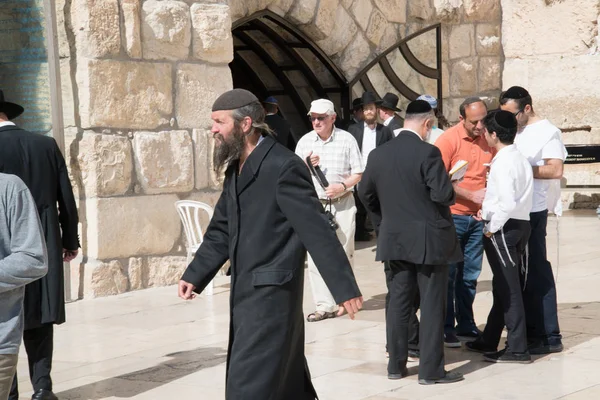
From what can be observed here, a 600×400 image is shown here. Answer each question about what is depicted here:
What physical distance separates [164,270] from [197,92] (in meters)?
1.57

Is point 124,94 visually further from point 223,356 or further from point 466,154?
point 466,154

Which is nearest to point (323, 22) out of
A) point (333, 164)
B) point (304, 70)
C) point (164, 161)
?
point (304, 70)

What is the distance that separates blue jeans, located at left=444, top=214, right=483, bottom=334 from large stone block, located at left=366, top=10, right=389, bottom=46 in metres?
5.27

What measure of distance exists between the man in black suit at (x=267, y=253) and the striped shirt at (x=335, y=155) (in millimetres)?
3273

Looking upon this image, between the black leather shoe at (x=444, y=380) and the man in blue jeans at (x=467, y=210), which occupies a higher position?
the man in blue jeans at (x=467, y=210)

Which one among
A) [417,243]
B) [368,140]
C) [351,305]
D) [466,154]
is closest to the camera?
[351,305]

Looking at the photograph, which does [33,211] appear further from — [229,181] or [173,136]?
[173,136]

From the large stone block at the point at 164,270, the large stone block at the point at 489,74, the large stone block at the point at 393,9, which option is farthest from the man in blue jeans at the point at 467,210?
the large stone block at the point at 489,74

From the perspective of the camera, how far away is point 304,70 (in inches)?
440

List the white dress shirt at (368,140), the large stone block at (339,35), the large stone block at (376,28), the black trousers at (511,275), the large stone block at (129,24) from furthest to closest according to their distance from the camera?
the large stone block at (376,28) → the large stone block at (339,35) → the white dress shirt at (368,140) → the large stone block at (129,24) → the black trousers at (511,275)

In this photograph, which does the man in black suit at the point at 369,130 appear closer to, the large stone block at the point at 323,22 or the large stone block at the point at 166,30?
the large stone block at the point at 323,22

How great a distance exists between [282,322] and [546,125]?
9.39ft

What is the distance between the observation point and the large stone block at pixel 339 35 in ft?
35.9

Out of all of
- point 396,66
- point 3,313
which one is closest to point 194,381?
point 3,313
